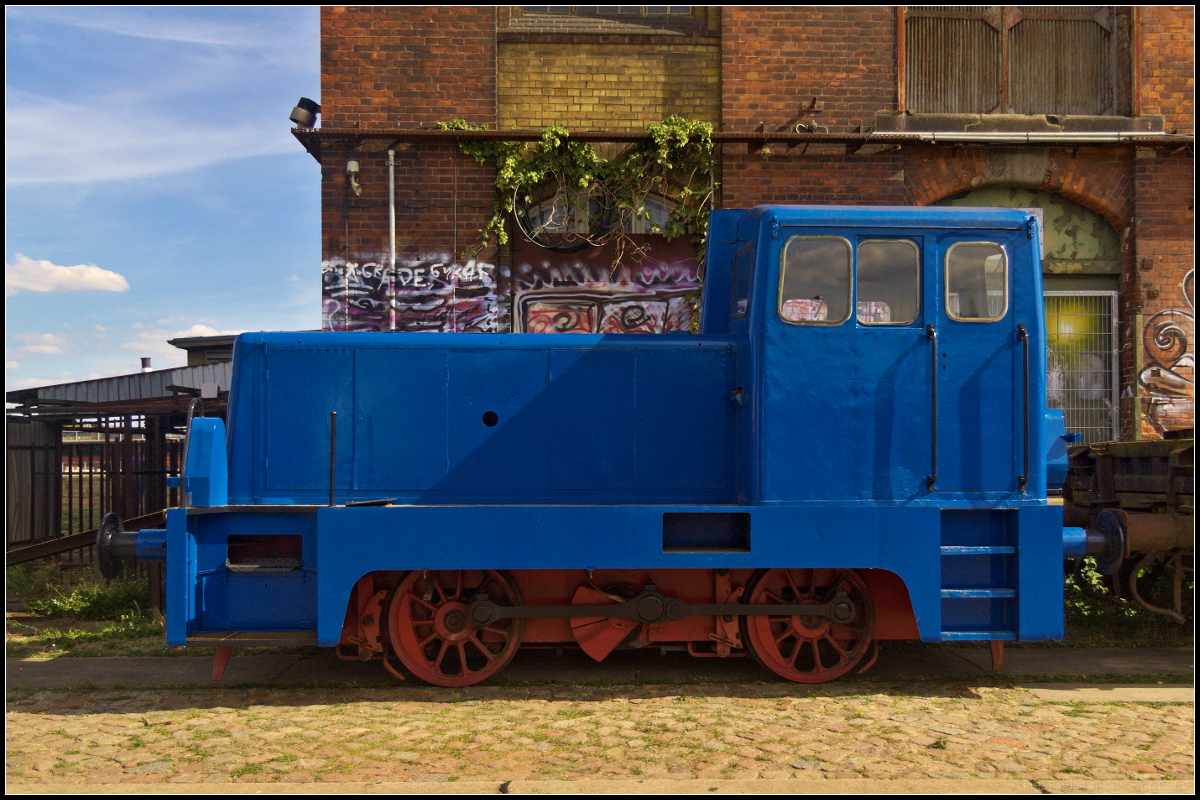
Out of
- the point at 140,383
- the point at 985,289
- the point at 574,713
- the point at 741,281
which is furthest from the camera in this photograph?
the point at 140,383

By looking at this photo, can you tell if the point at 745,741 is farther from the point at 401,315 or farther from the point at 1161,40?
the point at 1161,40

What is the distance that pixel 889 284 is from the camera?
18.5ft

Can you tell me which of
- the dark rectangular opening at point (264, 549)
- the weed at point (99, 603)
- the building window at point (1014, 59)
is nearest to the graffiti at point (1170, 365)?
the building window at point (1014, 59)

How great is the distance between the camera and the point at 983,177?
1117cm

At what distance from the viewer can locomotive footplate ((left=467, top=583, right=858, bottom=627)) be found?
573 centimetres

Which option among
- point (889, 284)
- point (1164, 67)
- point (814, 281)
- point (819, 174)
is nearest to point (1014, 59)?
point (1164, 67)

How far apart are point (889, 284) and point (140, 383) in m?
14.2

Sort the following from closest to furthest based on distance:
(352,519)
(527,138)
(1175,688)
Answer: (352,519) → (1175,688) → (527,138)

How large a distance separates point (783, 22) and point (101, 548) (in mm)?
9496

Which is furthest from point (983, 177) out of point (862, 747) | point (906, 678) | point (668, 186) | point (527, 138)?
point (862, 747)

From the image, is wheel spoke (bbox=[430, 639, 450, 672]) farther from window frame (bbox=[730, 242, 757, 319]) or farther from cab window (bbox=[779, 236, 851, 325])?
cab window (bbox=[779, 236, 851, 325])

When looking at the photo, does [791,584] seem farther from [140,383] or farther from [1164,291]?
[140,383]

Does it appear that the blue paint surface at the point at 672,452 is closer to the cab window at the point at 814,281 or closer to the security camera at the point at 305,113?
the cab window at the point at 814,281

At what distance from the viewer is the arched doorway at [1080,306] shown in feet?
37.6
